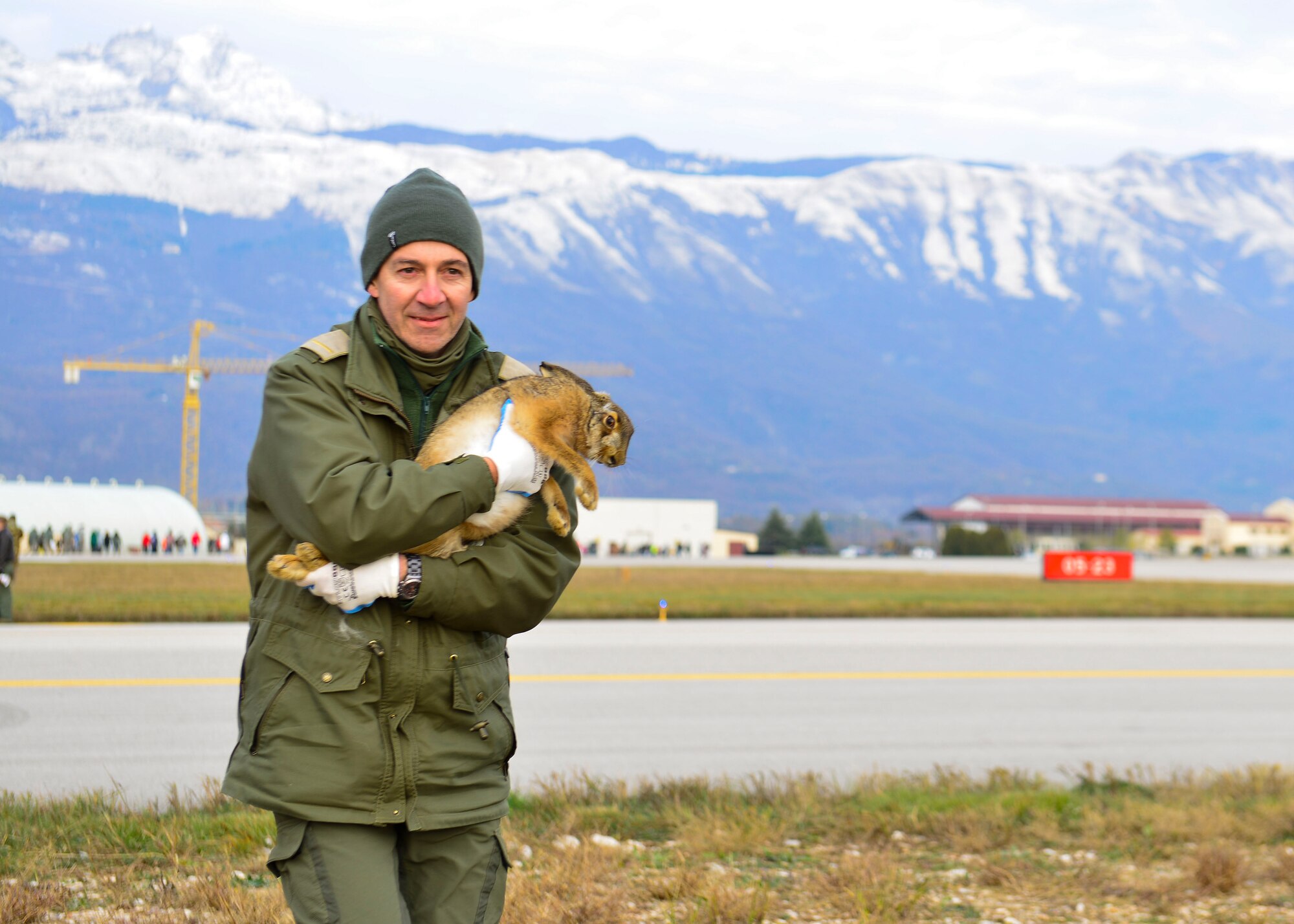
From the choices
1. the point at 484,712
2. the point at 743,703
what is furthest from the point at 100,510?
the point at 484,712

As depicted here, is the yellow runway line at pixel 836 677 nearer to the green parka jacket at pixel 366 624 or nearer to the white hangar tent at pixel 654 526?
the green parka jacket at pixel 366 624

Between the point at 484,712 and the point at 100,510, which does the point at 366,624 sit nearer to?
the point at 484,712

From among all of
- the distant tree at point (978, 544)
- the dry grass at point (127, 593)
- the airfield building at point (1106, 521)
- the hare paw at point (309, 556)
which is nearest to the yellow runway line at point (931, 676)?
the dry grass at point (127, 593)

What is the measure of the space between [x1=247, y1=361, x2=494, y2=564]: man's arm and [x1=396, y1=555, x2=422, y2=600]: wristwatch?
0.24 ft

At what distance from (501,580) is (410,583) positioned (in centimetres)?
23

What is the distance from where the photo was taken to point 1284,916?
18.1 feet

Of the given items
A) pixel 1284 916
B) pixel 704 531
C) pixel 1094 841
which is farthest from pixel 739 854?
pixel 704 531

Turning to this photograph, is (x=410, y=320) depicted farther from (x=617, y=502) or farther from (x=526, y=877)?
(x=617, y=502)

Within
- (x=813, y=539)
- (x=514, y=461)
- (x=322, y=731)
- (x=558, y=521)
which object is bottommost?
(x=813, y=539)

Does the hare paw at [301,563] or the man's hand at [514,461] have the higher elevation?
the man's hand at [514,461]

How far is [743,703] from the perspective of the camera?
42.3ft

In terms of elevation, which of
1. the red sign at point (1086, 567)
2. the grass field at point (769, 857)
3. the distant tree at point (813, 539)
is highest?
the grass field at point (769, 857)

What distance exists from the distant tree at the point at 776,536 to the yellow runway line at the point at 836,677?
373 ft

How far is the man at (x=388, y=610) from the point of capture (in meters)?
2.97
